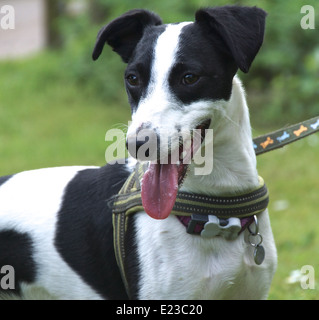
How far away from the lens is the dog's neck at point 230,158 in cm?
257

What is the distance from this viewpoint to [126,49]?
2.86 metres

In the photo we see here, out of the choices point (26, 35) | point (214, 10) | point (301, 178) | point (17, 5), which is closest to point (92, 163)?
point (301, 178)

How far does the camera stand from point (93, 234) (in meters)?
2.76

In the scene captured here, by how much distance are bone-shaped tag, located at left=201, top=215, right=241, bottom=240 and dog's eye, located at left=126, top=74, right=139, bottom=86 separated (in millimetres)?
609

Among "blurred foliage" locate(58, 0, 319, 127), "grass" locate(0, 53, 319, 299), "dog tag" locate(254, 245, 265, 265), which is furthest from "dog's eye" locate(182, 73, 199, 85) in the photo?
"blurred foliage" locate(58, 0, 319, 127)

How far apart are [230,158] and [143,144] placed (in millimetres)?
482

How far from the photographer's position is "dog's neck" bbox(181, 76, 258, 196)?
101 inches

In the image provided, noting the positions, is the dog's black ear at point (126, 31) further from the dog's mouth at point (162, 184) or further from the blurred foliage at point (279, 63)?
the blurred foliage at point (279, 63)

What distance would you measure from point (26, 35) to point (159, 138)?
12822 millimetres

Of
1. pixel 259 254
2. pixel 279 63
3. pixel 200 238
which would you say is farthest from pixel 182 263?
pixel 279 63

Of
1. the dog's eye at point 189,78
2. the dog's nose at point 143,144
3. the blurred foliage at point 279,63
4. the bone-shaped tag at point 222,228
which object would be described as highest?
the dog's eye at point 189,78
